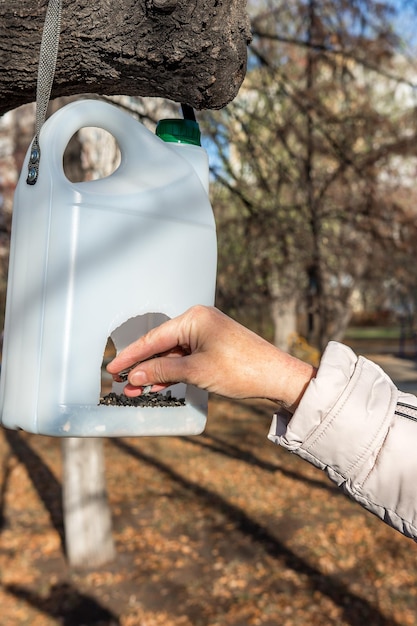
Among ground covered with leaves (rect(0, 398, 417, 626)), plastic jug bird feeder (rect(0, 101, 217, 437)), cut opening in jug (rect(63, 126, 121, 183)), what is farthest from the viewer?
cut opening in jug (rect(63, 126, 121, 183))

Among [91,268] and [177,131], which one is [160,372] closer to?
[91,268]

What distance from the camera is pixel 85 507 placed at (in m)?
5.49

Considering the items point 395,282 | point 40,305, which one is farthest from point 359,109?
point 40,305

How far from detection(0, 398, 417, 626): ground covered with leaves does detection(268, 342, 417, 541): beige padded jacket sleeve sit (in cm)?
388

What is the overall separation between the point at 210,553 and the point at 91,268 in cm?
504

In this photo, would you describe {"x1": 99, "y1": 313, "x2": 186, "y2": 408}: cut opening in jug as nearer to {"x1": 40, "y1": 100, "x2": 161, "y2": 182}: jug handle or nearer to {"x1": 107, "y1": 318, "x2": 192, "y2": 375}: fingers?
{"x1": 107, "y1": 318, "x2": 192, "y2": 375}: fingers

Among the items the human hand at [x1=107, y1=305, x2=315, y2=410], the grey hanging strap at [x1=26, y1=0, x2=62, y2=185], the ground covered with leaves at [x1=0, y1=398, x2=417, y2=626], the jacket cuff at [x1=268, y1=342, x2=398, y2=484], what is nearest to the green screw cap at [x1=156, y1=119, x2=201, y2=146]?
the grey hanging strap at [x1=26, y1=0, x2=62, y2=185]

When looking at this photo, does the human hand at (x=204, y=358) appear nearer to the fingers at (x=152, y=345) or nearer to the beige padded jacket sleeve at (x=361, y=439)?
the fingers at (x=152, y=345)

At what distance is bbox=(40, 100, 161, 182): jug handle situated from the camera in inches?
39.8

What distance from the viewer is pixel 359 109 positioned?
600cm

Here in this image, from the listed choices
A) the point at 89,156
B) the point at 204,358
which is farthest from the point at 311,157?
the point at 204,358

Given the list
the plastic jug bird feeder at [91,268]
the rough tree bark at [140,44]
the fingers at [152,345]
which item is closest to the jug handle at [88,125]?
the plastic jug bird feeder at [91,268]

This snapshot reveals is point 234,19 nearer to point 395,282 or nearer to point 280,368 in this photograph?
point 280,368

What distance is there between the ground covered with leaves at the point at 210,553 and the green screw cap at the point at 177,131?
418cm
